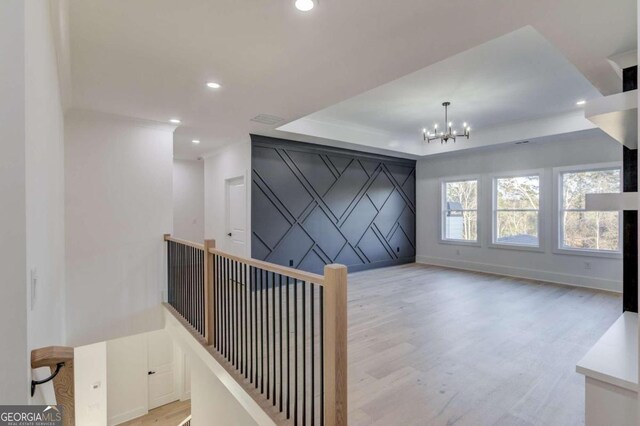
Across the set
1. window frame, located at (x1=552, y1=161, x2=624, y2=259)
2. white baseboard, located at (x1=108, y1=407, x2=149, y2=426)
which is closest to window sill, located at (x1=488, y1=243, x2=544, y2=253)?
window frame, located at (x1=552, y1=161, x2=624, y2=259)

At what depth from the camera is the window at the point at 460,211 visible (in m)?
6.82

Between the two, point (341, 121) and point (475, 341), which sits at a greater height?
point (341, 121)

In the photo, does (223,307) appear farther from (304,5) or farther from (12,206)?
(304,5)

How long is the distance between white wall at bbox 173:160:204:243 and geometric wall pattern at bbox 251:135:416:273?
2766mm

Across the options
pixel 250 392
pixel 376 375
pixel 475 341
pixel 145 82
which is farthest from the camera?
pixel 475 341

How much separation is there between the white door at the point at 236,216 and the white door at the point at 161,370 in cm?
262

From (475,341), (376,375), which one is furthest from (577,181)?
(376,375)

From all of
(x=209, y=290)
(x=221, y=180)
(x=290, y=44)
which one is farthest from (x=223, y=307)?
(x=221, y=180)

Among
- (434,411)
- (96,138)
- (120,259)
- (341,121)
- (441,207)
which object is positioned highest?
(341,121)

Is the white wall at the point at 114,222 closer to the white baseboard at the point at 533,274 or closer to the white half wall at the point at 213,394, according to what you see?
the white half wall at the point at 213,394

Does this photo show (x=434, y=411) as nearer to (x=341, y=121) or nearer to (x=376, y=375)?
(x=376, y=375)

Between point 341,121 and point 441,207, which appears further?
point 441,207

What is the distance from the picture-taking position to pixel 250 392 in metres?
2.24

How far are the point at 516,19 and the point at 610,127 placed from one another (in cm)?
124
